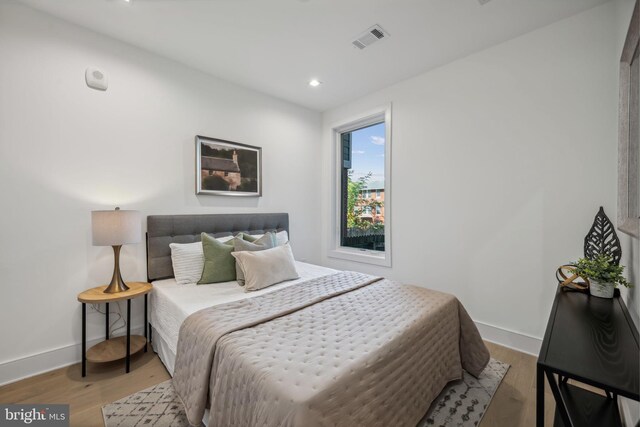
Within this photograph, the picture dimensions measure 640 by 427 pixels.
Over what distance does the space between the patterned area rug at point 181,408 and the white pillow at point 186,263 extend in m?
0.83

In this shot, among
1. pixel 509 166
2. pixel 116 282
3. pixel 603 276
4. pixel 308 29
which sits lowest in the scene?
pixel 116 282

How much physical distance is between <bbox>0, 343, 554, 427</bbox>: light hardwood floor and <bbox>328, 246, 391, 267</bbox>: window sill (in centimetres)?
145

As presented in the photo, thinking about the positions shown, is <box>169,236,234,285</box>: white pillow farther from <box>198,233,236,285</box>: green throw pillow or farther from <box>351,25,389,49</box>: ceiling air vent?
<box>351,25,389,49</box>: ceiling air vent

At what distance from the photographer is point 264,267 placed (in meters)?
2.36

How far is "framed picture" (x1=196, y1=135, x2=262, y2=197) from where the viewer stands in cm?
290

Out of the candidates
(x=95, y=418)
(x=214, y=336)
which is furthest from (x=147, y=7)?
(x=95, y=418)

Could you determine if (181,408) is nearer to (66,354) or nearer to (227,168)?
(66,354)

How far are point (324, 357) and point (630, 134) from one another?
207 cm

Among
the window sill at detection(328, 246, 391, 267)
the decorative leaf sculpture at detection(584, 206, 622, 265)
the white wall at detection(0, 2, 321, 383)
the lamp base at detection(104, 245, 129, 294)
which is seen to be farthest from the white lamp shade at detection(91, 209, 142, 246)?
the decorative leaf sculpture at detection(584, 206, 622, 265)

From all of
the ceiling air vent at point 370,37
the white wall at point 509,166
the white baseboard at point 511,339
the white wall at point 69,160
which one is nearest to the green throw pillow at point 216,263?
the white wall at point 69,160

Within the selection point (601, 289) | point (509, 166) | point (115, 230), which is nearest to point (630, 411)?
point (601, 289)

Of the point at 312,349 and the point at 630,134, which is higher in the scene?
the point at 630,134

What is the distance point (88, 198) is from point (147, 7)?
1581 mm

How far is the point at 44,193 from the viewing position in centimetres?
209
